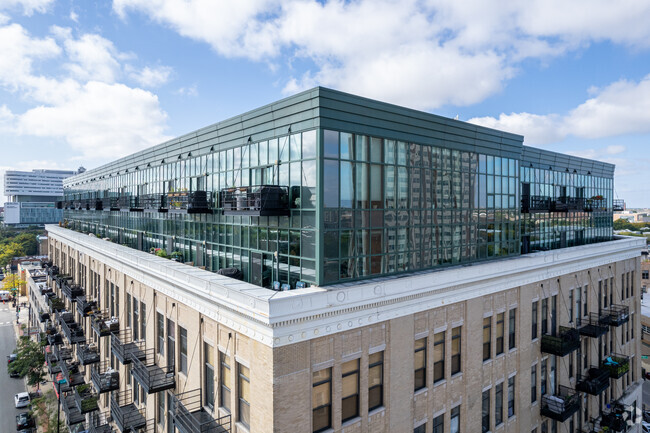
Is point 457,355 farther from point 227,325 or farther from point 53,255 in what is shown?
point 53,255

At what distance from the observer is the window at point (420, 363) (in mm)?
15984

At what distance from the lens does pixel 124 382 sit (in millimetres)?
24406

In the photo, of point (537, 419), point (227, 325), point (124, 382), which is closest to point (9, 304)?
point (124, 382)

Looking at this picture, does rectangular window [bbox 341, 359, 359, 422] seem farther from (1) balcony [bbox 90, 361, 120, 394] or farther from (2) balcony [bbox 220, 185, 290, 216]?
(1) balcony [bbox 90, 361, 120, 394]

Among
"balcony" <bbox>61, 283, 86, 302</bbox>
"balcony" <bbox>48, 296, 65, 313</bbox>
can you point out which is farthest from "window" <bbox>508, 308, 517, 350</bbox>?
"balcony" <bbox>48, 296, 65, 313</bbox>

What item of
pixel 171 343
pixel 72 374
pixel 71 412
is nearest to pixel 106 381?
pixel 171 343

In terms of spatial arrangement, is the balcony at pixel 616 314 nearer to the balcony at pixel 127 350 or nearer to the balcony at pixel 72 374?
the balcony at pixel 127 350

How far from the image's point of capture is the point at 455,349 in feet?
57.8

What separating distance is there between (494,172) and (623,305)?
19.4m

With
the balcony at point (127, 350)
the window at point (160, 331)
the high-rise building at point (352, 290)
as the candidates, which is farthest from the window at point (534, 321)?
the balcony at point (127, 350)

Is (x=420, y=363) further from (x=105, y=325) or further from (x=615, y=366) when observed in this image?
(x=105, y=325)

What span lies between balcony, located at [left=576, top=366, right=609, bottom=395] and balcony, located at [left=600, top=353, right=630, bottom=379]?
1350 mm

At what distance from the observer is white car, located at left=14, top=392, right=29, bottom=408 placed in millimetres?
41500

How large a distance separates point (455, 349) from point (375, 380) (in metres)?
5.37
